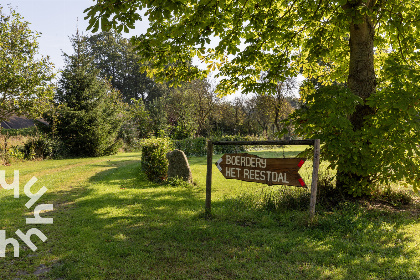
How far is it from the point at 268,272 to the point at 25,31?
19635 millimetres

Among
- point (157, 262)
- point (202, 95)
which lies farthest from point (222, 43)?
point (202, 95)

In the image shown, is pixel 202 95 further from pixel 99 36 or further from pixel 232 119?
pixel 99 36

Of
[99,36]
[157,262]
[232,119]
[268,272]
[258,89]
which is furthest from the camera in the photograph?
[99,36]

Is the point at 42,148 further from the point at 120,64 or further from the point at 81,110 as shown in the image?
the point at 120,64

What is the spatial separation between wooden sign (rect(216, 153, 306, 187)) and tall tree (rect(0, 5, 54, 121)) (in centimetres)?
1528

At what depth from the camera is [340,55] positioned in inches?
358

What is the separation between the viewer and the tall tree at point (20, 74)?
15.5 m

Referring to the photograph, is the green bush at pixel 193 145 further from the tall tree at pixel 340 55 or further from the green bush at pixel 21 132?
the tall tree at pixel 340 55

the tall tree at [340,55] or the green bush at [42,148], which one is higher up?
the tall tree at [340,55]

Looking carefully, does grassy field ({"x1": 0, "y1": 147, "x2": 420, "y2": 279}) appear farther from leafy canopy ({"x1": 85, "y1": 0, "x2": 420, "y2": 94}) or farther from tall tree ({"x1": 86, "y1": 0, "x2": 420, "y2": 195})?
leafy canopy ({"x1": 85, "y1": 0, "x2": 420, "y2": 94})

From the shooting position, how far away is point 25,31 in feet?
54.4

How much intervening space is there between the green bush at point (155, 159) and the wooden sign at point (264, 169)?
4.64 metres

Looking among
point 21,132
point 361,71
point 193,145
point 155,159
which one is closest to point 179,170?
point 155,159

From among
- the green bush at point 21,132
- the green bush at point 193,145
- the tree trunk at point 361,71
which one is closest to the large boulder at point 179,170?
the tree trunk at point 361,71
